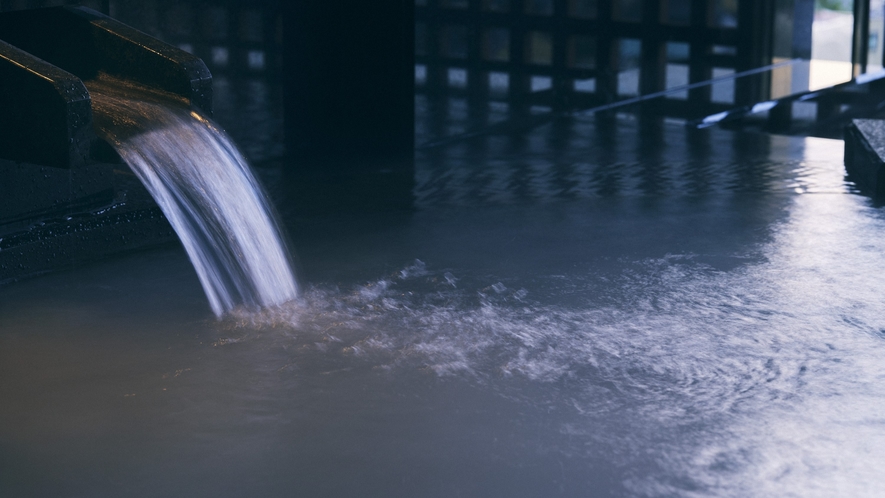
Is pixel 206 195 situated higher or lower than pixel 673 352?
higher

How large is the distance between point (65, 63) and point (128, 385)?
6.46 ft

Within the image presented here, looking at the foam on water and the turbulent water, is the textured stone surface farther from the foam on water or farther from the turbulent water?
the turbulent water

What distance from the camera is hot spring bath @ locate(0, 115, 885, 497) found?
8.09ft

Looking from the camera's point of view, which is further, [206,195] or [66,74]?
[206,195]

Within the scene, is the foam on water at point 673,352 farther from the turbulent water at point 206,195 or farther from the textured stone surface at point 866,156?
the textured stone surface at point 866,156

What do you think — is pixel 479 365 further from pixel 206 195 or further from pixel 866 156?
pixel 866 156

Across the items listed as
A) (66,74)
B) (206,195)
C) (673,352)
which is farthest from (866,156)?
(66,74)

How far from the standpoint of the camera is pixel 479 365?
3.11 meters

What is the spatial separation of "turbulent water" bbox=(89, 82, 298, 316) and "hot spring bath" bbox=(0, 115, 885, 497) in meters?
0.15

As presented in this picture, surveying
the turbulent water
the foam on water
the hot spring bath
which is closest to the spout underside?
the turbulent water

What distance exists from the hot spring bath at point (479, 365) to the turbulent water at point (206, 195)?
146mm

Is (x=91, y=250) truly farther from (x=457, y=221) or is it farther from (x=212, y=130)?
(x=457, y=221)

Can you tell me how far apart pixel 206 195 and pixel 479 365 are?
1.27m

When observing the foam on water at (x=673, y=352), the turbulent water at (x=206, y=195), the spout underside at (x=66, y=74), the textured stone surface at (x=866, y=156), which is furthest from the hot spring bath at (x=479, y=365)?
the spout underside at (x=66, y=74)
